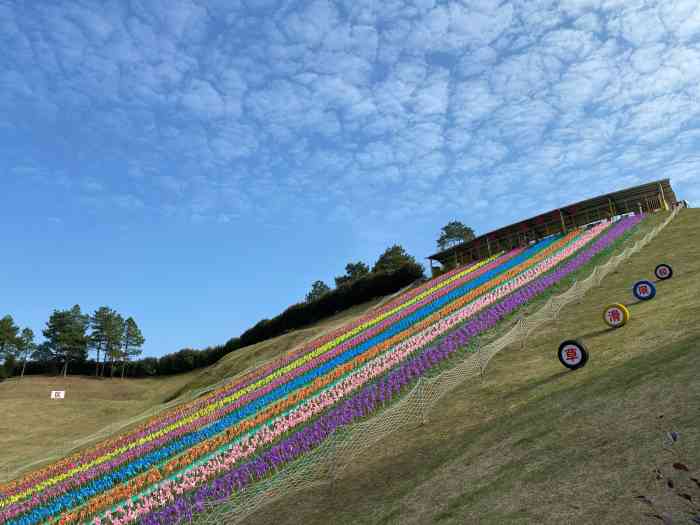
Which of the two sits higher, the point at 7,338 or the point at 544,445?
the point at 7,338

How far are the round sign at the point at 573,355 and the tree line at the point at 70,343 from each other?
7814cm

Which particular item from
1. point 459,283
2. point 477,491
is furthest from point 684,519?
point 459,283

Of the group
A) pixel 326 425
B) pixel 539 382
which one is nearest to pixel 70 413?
pixel 326 425

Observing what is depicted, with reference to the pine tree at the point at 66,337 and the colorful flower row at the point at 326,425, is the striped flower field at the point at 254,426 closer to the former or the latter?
the colorful flower row at the point at 326,425

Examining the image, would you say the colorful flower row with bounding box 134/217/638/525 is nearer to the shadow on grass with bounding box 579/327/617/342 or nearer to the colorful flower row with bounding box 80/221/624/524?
the colorful flower row with bounding box 80/221/624/524

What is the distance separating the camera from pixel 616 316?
38.2 ft

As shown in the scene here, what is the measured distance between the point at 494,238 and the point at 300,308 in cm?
2488

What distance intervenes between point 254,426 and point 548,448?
9773 millimetres

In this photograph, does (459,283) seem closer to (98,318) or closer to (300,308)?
(300,308)

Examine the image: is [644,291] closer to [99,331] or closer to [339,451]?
[339,451]

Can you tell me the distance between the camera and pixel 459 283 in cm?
3198

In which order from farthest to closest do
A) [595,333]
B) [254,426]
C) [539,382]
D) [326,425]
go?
1. [254,426]
2. [595,333]
3. [326,425]
4. [539,382]

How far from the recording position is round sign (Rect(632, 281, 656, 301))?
13586 mm

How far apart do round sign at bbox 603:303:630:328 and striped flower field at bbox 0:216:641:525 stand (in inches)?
179
